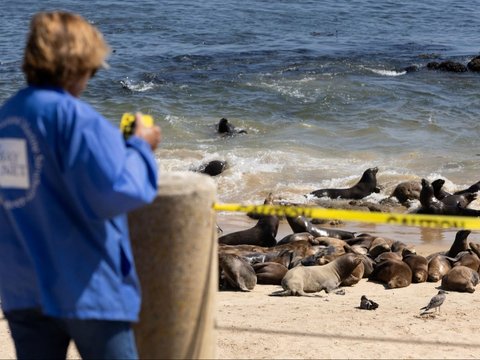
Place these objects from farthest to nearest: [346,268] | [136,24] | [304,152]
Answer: [136,24]
[304,152]
[346,268]

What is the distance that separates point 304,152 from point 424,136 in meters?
2.80

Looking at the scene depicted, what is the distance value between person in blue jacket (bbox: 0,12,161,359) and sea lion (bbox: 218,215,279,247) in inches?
319

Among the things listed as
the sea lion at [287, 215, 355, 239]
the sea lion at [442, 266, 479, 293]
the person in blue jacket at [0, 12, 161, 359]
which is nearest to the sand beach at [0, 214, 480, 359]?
the sea lion at [442, 266, 479, 293]

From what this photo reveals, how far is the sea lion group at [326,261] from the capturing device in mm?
8477

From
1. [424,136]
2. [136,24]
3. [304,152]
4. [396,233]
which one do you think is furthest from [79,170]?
[136,24]

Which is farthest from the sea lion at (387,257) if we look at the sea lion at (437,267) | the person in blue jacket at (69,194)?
the person in blue jacket at (69,194)

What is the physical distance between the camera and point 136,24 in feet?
109

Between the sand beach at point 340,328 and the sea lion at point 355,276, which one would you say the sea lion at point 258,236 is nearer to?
the sea lion at point 355,276

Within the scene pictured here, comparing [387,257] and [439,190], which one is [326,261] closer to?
[387,257]

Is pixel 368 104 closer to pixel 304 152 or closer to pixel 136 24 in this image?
pixel 304 152

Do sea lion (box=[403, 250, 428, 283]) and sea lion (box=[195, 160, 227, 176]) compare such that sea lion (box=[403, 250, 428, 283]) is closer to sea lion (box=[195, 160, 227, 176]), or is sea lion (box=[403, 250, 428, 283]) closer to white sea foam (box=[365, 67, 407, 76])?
sea lion (box=[195, 160, 227, 176])

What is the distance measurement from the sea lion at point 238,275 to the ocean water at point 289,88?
6143mm

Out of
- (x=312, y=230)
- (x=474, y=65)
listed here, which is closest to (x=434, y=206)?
(x=312, y=230)

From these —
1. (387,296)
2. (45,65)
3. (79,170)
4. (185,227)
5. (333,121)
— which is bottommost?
(333,121)
